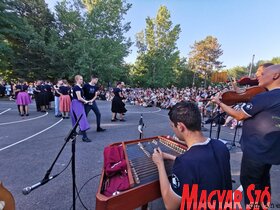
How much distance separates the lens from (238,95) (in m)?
3.01

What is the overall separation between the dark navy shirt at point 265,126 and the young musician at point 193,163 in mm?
809

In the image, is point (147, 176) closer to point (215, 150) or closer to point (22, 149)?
point (215, 150)

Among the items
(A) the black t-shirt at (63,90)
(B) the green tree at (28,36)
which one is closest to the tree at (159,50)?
(B) the green tree at (28,36)

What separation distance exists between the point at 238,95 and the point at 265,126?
990mm

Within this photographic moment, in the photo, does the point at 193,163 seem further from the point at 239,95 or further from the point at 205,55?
the point at 205,55

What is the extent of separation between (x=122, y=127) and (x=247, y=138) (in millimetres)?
6019

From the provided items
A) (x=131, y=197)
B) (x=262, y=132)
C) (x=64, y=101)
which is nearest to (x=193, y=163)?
(x=131, y=197)

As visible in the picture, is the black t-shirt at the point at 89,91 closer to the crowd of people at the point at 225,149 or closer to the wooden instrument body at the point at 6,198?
the crowd of people at the point at 225,149

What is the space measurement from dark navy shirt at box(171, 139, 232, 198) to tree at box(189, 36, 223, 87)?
176 ft

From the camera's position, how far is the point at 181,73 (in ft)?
154

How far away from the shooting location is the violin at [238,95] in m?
2.89

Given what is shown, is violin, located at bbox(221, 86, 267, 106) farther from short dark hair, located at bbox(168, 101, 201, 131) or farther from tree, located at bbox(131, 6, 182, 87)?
tree, located at bbox(131, 6, 182, 87)

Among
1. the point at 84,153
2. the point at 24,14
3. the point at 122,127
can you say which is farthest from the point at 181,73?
the point at 84,153

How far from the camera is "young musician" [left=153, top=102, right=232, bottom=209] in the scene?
1356 mm
